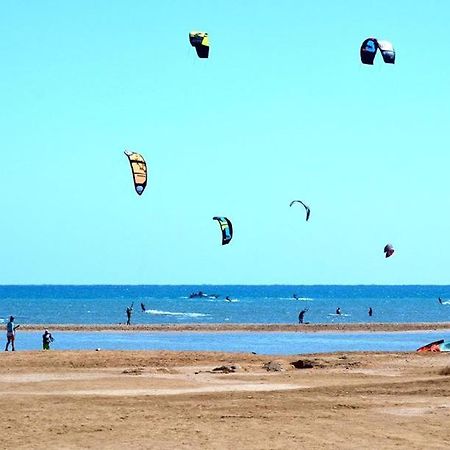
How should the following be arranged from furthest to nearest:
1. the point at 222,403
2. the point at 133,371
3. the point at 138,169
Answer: the point at 138,169 < the point at 133,371 < the point at 222,403

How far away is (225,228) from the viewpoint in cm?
3378

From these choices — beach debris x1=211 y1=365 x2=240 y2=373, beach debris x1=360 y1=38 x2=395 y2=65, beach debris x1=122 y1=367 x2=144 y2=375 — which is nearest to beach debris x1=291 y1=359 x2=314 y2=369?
beach debris x1=211 y1=365 x2=240 y2=373

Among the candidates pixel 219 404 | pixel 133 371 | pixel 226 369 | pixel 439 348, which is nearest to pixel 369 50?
pixel 439 348

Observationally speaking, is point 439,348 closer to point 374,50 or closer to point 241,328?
point 374,50

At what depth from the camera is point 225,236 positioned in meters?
33.3

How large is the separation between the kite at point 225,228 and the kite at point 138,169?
524 cm

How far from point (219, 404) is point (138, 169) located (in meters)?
11.7

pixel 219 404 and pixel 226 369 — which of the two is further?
pixel 226 369

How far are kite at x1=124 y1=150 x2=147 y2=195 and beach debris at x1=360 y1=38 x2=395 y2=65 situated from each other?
7.11 metres

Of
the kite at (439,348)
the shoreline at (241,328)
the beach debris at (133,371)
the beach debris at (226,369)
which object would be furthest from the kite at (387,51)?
the shoreline at (241,328)

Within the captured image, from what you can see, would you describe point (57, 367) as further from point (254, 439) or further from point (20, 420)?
point (254, 439)

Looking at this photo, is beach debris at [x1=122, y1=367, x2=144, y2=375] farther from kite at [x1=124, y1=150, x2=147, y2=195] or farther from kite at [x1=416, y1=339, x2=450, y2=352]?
kite at [x1=416, y1=339, x2=450, y2=352]

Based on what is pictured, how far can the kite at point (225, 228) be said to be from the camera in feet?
109

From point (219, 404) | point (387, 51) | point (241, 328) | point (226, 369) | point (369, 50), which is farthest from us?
point (241, 328)
